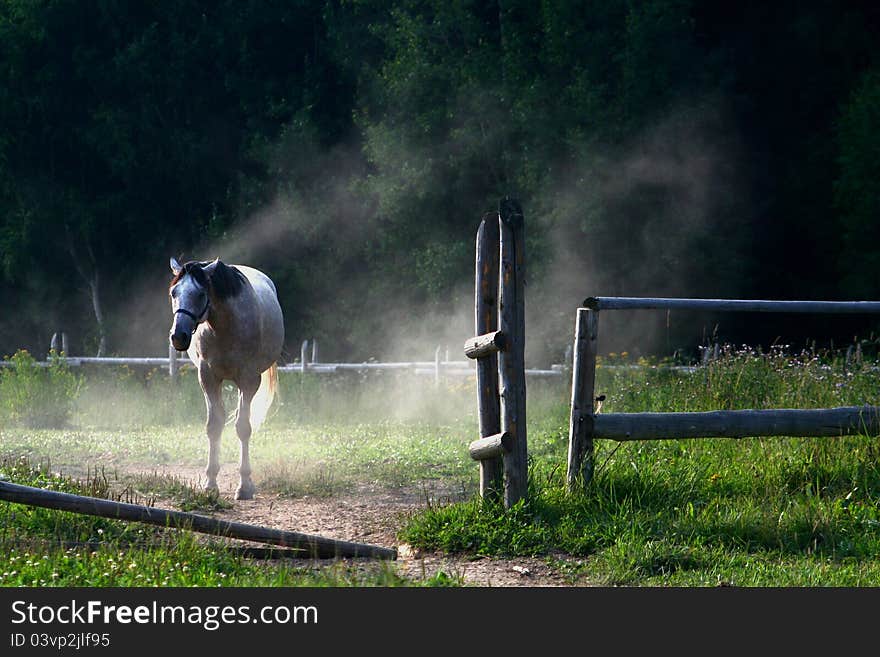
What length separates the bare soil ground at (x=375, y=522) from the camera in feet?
20.4

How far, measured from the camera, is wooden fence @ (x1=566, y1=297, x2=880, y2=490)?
7500 millimetres

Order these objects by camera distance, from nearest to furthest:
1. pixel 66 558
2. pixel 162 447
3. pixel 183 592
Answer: pixel 183 592 → pixel 66 558 → pixel 162 447

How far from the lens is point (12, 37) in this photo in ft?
99.3

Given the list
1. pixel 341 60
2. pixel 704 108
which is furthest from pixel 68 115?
pixel 704 108

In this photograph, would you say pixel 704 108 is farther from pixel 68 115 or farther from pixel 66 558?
pixel 66 558

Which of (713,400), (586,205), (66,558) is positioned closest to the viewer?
(66,558)

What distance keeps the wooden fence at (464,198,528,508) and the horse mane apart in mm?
3054

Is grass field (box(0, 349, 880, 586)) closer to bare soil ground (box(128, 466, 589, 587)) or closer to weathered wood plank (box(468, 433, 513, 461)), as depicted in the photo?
bare soil ground (box(128, 466, 589, 587))

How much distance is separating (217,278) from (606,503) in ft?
14.4

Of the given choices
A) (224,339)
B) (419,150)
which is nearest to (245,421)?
(224,339)

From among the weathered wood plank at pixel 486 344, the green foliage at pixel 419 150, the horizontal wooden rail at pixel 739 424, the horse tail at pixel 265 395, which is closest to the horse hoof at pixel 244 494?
the weathered wood plank at pixel 486 344

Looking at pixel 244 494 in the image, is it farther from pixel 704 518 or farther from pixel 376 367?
pixel 376 367

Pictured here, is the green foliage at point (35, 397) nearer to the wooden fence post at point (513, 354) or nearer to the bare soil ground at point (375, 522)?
the bare soil ground at point (375, 522)

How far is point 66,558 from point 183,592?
1.38 m
